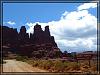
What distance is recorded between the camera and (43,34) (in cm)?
15262

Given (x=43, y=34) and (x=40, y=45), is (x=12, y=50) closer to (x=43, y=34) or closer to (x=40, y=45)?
(x=40, y=45)

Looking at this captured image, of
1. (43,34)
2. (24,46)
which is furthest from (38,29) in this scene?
(24,46)

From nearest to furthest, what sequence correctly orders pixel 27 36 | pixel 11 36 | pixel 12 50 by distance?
pixel 12 50 → pixel 11 36 → pixel 27 36

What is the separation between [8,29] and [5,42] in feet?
27.7

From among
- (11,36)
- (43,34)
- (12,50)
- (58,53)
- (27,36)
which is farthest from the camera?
(43,34)

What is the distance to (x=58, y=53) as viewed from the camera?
11356 cm

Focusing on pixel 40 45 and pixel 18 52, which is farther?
pixel 40 45

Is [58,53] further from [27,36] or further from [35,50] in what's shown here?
[27,36]

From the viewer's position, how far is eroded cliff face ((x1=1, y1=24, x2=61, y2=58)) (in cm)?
12507

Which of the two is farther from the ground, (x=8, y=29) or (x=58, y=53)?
(x=8, y=29)

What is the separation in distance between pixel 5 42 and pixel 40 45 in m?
20.3

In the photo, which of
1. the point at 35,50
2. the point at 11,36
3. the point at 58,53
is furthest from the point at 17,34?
the point at 58,53

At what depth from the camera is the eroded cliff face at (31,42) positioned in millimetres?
125069

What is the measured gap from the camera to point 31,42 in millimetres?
141750
